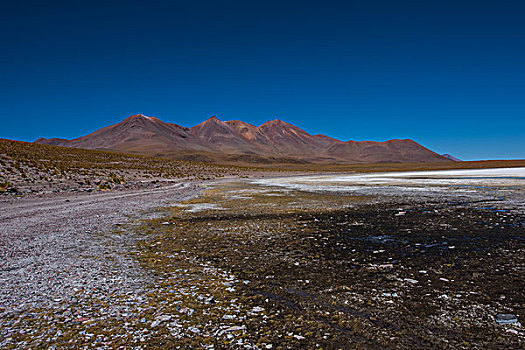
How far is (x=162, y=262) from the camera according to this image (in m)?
7.20

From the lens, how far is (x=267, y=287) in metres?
5.57

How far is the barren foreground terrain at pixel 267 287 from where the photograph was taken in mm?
3990

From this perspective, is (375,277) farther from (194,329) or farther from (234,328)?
(194,329)

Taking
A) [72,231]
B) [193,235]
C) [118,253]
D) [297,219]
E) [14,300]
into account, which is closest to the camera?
[14,300]

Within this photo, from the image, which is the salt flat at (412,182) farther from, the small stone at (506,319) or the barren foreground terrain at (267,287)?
the small stone at (506,319)

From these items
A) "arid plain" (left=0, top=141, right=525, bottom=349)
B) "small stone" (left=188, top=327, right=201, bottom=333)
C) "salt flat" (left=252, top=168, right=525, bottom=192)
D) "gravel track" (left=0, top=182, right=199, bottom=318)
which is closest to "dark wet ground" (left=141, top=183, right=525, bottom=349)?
"arid plain" (left=0, top=141, right=525, bottom=349)

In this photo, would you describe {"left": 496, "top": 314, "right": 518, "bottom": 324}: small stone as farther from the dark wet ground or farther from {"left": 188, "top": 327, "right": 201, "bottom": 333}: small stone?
{"left": 188, "top": 327, "right": 201, "bottom": 333}: small stone

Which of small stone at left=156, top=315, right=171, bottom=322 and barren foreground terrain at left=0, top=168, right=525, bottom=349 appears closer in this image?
barren foreground terrain at left=0, top=168, right=525, bottom=349

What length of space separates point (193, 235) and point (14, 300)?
5377 mm

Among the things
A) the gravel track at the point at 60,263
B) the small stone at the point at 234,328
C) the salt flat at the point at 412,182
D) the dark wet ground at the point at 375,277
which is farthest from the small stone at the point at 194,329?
the salt flat at the point at 412,182

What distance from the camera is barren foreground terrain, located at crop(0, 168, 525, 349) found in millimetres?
3990

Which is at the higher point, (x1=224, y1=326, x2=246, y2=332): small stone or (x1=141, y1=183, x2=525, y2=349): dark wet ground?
(x1=141, y1=183, x2=525, y2=349): dark wet ground

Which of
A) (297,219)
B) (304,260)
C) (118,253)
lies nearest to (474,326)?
(304,260)

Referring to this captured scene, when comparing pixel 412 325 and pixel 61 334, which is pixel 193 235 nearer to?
pixel 61 334
